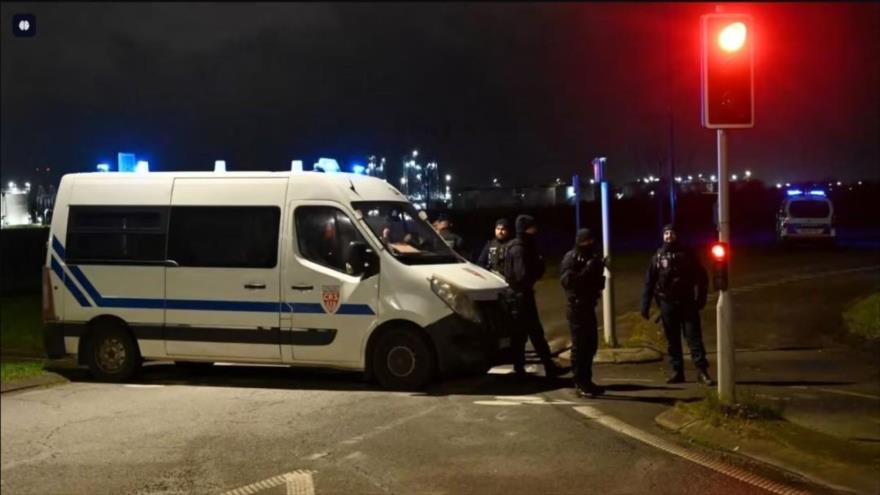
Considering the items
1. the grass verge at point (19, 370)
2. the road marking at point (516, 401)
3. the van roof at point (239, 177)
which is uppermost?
the van roof at point (239, 177)

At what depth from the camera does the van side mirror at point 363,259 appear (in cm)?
951

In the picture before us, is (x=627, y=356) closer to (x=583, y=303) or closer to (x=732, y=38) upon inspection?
(x=583, y=303)

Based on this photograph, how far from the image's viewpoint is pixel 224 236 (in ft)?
33.3

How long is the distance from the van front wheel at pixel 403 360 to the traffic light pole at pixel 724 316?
306 cm

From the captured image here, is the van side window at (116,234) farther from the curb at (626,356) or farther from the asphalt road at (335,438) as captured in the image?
the curb at (626,356)

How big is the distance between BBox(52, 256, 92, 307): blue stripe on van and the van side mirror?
3400mm

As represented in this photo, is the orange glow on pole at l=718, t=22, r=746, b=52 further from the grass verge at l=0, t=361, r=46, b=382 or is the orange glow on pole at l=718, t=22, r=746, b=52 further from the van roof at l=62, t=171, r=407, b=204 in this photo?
the grass verge at l=0, t=361, r=46, b=382

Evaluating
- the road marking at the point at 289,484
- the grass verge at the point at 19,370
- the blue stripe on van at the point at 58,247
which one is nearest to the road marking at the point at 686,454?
the road marking at the point at 289,484

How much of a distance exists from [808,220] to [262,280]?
2444 cm

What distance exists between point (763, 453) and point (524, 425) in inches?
80.9

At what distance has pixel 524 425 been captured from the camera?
7832 mm

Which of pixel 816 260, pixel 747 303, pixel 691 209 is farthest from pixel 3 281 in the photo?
pixel 691 209

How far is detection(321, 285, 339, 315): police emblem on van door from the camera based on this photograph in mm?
9656

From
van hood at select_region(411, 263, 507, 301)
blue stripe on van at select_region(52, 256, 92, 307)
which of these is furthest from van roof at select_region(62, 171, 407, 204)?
van hood at select_region(411, 263, 507, 301)
